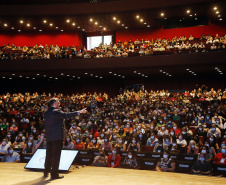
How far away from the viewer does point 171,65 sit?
17734mm

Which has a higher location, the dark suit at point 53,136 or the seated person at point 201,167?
the dark suit at point 53,136

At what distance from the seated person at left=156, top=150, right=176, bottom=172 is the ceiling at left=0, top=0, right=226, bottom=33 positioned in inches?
509

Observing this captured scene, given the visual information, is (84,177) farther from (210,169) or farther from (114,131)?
(114,131)

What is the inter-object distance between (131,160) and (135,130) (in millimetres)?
3331

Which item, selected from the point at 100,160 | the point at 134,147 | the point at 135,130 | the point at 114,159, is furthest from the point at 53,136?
the point at 135,130

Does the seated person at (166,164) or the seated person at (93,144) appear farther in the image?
the seated person at (93,144)

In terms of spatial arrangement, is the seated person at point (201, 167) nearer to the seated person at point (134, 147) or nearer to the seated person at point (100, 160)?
the seated person at point (100, 160)

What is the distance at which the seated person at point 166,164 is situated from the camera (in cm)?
694

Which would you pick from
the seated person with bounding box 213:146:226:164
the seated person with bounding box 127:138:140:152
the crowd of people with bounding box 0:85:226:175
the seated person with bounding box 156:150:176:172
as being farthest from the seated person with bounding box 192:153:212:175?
the seated person with bounding box 127:138:140:152

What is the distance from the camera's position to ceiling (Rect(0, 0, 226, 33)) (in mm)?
18828

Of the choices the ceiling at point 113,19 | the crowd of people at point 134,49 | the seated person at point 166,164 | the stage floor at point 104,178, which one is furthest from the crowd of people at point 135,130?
the ceiling at point 113,19

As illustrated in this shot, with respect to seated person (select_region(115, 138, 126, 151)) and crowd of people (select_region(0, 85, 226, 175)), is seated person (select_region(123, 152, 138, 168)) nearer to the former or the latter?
crowd of people (select_region(0, 85, 226, 175))

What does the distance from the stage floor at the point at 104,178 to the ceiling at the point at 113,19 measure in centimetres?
1504

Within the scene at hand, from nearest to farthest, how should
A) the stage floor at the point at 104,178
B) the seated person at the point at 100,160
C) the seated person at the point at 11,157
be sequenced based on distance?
the stage floor at the point at 104,178, the seated person at the point at 100,160, the seated person at the point at 11,157
